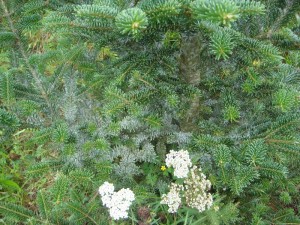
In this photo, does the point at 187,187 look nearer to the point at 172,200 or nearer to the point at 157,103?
the point at 172,200

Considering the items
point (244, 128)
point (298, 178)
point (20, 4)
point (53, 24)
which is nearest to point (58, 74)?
point (20, 4)

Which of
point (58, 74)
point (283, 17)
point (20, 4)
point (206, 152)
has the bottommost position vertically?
point (206, 152)

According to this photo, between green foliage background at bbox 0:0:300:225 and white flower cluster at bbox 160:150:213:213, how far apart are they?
0.31 feet

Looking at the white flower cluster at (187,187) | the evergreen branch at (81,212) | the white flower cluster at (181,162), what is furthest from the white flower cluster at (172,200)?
the evergreen branch at (81,212)

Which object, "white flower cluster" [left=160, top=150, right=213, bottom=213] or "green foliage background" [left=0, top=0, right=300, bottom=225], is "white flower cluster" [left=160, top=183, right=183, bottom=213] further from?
"green foliage background" [left=0, top=0, right=300, bottom=225]

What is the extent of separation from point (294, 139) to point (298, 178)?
2.11ft

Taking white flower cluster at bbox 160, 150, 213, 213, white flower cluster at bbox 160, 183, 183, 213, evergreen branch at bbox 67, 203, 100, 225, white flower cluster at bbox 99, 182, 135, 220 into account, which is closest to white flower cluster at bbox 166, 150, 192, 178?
white flower cluster at bbox 160, 150, 213, 213

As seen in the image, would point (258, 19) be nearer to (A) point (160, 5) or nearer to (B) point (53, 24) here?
(A) point (160, 5)

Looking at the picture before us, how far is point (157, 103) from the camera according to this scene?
2082 millimetres

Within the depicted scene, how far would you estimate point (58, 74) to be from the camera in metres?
2.17

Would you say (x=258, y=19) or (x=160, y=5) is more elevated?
(x=160, y=5)

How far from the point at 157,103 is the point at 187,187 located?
517mm

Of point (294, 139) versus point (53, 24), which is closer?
point (53, 24)

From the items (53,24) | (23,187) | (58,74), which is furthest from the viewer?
(23,187)
